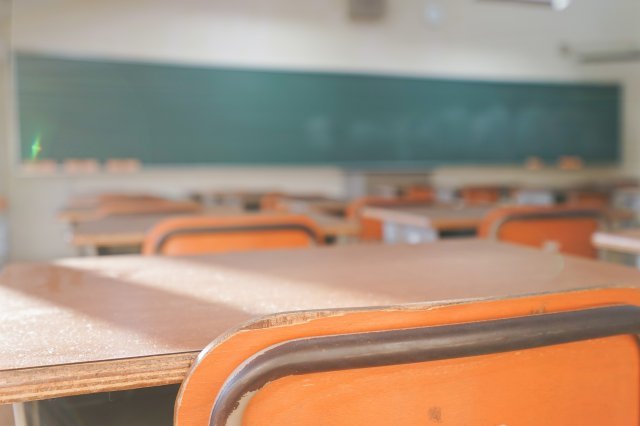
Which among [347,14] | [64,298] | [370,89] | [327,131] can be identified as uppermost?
[347,14]

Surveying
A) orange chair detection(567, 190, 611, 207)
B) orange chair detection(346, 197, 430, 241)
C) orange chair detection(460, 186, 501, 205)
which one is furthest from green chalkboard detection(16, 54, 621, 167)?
orange chair detection(346, 197, 430, 241)

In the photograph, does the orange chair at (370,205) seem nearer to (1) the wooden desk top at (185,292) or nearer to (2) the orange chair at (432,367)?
(1) the wooden desk top at (185,292)

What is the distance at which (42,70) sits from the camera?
640cm

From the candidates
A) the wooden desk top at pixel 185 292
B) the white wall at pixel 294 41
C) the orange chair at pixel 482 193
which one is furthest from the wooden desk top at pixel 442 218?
the white wall at pixel 294 41

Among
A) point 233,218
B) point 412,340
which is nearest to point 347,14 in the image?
point 233,218

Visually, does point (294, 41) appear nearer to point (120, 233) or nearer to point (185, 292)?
point (120, 233)

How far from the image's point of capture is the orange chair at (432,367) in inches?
21.6

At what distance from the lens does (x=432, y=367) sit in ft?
2.01

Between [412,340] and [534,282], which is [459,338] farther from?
[534,282]

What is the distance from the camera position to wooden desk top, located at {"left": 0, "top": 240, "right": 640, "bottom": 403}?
2.09 feet

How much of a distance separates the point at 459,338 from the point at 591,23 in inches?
381

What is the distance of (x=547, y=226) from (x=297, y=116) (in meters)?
5.39

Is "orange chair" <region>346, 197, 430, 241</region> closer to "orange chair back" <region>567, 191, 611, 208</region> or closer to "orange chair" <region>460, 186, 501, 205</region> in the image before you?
"orange chair back" <region>567, 191, 611, 208</region>

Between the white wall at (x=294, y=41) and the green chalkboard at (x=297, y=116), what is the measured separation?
176 millimetres
